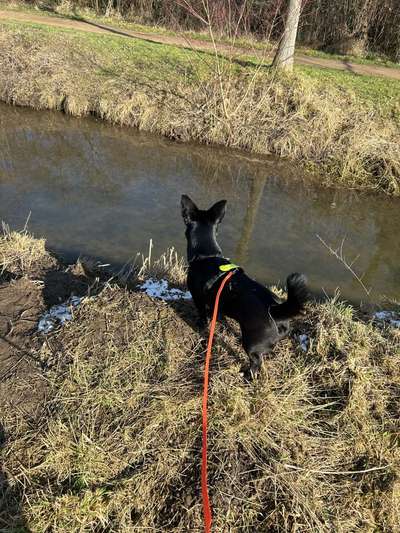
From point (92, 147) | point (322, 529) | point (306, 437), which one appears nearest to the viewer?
point (322, 529)

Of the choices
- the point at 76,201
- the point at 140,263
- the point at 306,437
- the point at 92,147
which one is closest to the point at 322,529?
the point at 306,437

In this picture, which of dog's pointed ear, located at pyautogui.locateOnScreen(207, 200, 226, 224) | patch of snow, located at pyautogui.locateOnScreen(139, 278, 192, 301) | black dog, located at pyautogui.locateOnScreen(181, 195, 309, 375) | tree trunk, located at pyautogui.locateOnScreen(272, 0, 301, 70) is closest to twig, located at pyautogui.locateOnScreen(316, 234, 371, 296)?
dog's pointed ear, located at pyautogui.locateOnScreen(207, 200, 226, 224)

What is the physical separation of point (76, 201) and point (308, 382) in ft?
16.3

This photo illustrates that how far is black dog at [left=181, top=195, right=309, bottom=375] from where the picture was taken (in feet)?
8.96

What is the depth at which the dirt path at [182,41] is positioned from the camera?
1233 centimetres

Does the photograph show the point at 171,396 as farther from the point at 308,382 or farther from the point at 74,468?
the point at 308,382

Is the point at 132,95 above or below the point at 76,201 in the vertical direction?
above

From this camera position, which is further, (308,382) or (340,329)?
(340,329)

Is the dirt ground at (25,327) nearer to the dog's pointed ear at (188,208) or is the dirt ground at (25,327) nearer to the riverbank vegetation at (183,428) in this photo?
the riverbank vegetation at (183,428)

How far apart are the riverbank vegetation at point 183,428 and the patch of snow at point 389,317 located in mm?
919

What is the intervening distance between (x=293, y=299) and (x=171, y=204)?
462 cm

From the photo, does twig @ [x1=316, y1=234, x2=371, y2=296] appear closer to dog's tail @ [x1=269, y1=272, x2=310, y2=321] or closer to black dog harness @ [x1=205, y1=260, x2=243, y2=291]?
black dog harness @ [x1=205, y1=260, x2=243, y2=291]

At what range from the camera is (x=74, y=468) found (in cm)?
243

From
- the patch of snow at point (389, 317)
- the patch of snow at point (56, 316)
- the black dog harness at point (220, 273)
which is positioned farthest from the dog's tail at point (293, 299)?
the patch of snow at point (389, 317)
